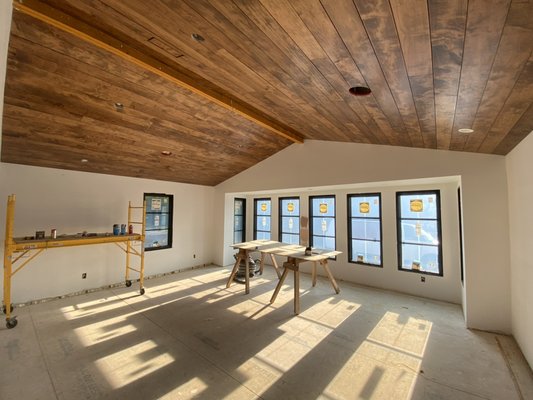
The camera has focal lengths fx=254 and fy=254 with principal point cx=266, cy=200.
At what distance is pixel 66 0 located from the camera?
6.04ft

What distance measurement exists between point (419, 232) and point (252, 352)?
407cm

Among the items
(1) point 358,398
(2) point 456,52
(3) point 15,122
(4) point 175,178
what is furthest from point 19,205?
(2) point 456,52

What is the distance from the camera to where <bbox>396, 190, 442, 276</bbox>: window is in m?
4.96

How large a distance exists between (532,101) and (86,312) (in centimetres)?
588

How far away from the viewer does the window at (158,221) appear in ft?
20.6

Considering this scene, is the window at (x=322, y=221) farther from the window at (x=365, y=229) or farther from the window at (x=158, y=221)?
the window at (x=158, y=221)

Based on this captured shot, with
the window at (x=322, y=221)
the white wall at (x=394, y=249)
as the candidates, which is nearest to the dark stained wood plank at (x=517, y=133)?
the white wall at (x=394, y=249)

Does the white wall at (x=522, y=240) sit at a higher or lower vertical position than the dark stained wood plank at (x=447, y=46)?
lower

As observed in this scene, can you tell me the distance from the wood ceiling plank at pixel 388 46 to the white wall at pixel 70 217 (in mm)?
5564

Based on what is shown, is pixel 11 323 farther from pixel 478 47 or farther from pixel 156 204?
pixel 478 47

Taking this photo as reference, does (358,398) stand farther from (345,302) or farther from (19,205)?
(19,205)

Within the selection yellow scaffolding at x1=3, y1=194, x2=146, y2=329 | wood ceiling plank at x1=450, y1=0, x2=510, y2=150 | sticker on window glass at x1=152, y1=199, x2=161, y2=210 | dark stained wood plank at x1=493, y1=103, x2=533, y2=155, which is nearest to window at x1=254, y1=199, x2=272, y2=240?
sticker on window glass at x1=152, y1=199, x2=161, y2=210

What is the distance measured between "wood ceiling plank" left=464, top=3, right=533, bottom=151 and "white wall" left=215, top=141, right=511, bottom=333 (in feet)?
5.80

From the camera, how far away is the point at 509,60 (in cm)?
136
